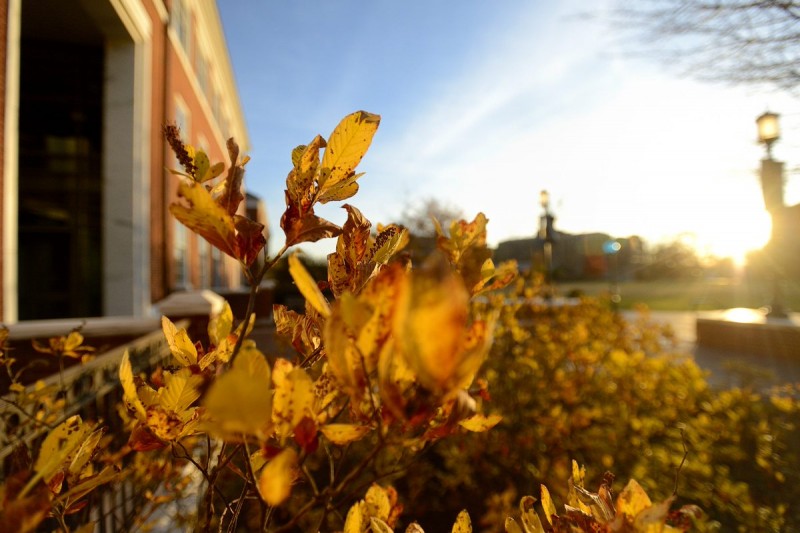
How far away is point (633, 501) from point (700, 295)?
30.6 metres

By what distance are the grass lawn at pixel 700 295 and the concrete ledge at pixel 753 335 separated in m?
2.76

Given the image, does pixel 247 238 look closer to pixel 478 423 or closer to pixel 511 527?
pixel 478 423

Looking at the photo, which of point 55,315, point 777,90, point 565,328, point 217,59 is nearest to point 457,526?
point 565,328

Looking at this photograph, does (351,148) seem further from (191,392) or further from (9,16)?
(9,16)

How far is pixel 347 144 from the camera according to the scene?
1.85 feet

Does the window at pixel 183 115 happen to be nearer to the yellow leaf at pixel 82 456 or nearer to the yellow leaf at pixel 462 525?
the yellow leaf at pixel 82 456

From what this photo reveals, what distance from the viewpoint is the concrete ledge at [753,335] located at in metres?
7.88

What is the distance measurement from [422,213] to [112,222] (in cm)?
1104

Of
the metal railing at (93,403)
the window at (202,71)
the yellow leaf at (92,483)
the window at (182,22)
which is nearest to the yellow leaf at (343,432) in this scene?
the yellow leaf at (92,483)

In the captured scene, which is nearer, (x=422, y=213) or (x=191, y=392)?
(x=191, y=392)

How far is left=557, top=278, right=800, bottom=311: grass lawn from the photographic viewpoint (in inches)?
767

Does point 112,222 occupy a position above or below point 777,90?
below

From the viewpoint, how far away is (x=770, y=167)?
580cm

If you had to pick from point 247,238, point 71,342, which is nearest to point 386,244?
point 247,238
